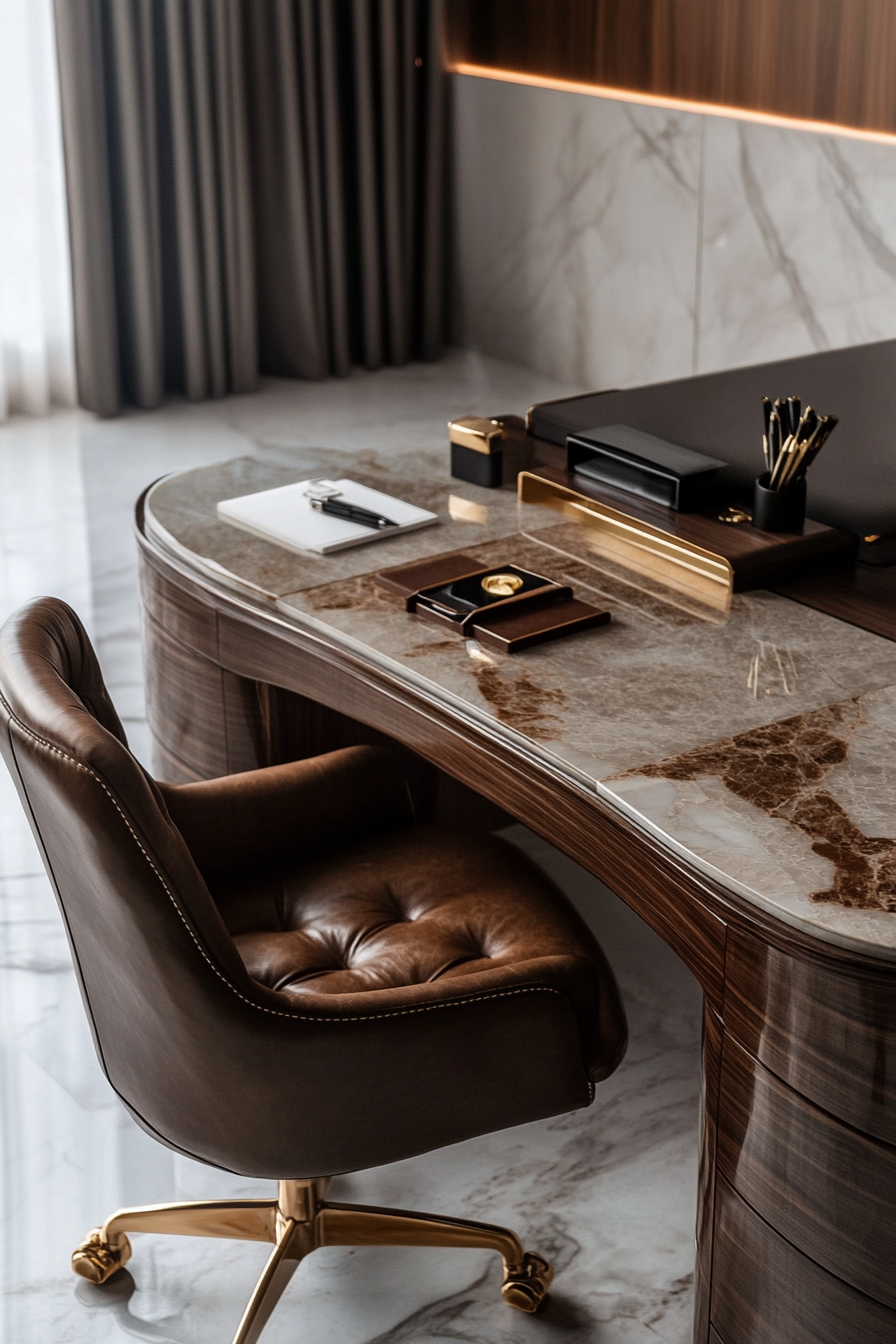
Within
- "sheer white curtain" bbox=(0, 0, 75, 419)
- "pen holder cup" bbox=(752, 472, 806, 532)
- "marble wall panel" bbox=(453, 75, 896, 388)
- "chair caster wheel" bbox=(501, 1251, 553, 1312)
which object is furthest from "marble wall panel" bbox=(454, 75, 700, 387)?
"chair caster wheel" bbox=(501, 1251, 553, 1312)

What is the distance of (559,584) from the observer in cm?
186

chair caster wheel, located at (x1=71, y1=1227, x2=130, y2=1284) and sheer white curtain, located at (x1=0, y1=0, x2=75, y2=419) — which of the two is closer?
chair caster wheel, located at (x1=71, y1=1227, x2=130, y2=1284)

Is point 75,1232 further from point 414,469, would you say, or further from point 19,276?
point 19,276

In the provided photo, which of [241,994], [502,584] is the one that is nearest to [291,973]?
[241,994]

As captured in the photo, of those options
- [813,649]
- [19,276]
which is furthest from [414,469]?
[19,276]

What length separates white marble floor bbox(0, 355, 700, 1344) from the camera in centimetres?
164

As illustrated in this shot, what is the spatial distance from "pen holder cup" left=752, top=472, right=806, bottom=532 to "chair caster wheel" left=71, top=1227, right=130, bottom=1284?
1.16 meters

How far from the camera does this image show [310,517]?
2.12m

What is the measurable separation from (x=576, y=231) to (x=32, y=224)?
67.6 inches

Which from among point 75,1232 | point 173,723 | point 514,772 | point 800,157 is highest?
point 800,157

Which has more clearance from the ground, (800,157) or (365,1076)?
(800,157)

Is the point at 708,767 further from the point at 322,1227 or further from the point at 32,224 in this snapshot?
the point at 32,224

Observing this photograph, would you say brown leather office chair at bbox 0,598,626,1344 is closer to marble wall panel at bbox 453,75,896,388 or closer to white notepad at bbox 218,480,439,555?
white notepad at bbox 218,480,439,555

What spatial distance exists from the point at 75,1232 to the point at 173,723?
709 mm
